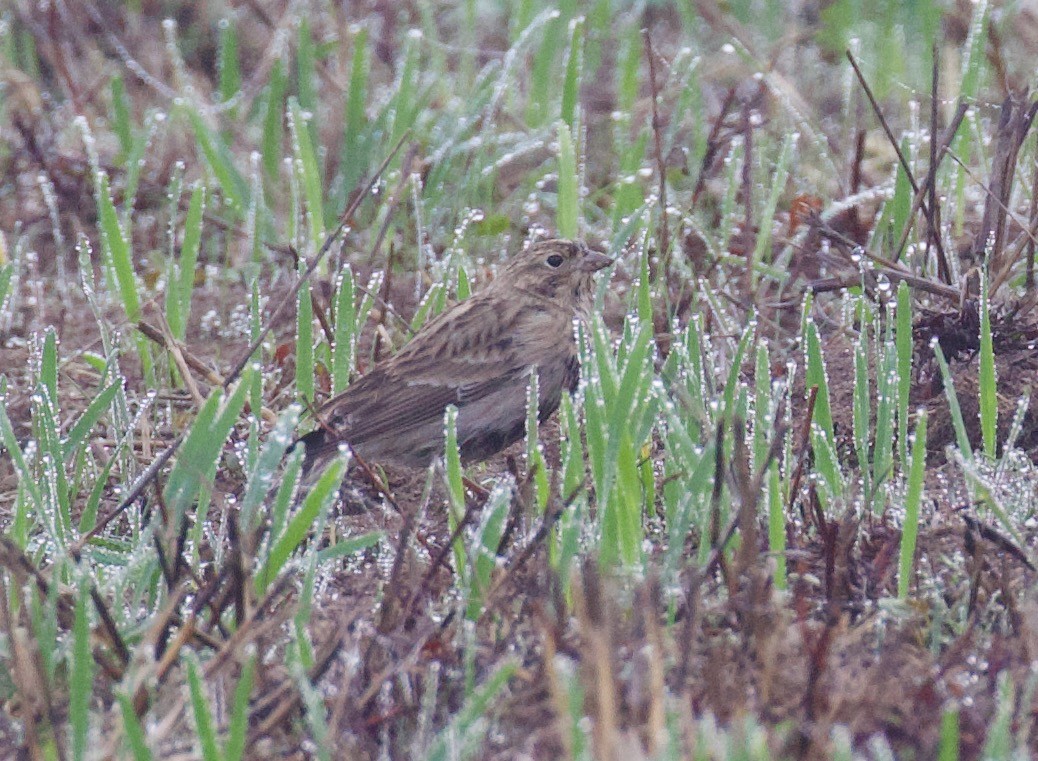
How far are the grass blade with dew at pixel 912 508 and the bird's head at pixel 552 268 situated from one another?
2.02 m

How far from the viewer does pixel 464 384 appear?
471 cm

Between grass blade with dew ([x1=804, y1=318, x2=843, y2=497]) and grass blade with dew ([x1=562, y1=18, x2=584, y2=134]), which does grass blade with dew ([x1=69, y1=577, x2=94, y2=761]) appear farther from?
grass blade with dew ([x1=562, y1=18, x2=584, y2=134])

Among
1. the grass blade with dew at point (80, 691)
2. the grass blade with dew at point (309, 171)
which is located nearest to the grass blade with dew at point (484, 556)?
the grass blade with dew at point (80, 691)

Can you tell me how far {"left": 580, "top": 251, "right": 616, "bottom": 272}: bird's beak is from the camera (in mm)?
4902

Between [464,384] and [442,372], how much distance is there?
73 millimetres

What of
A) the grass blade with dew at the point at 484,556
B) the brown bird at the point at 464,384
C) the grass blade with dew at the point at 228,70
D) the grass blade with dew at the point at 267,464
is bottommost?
the brown bird at the point at 464,384

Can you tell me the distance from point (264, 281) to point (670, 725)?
3.92 metres

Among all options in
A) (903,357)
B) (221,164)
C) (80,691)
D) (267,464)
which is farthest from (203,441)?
(221,164)

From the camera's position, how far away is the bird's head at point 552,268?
195 inches

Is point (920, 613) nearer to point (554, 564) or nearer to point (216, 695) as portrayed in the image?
point (554, 564)

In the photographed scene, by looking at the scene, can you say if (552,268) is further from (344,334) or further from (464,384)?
(344,334)

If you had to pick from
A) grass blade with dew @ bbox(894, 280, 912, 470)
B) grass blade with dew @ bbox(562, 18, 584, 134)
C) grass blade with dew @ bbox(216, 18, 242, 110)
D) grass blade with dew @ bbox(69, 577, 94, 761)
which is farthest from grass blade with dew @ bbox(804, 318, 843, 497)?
grass blade with dew @ bbox(216, 18, 242, 110)

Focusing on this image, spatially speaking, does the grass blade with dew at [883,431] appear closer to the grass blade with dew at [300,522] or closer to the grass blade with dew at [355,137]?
the grass blade with dew at [300,522]

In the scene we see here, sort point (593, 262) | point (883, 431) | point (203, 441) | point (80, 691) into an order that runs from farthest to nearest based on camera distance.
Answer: point (593, 262), point (883, 431), point (203, 441), point (80, 691)
